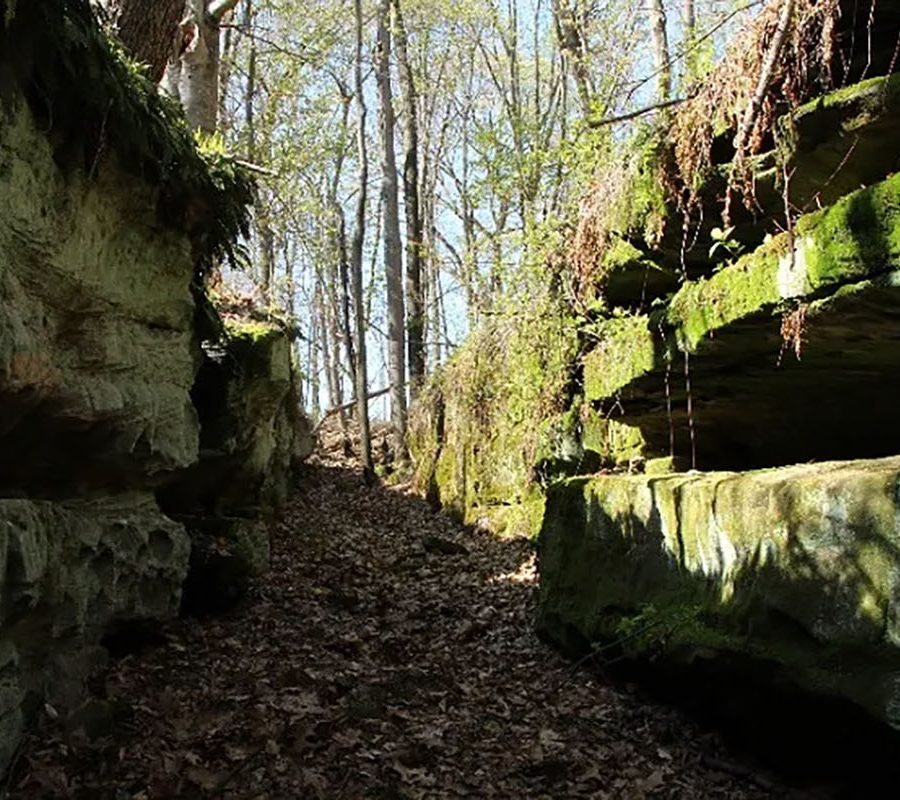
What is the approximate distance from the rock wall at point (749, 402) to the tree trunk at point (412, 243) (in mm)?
9116

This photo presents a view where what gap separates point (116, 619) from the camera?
5.57 m

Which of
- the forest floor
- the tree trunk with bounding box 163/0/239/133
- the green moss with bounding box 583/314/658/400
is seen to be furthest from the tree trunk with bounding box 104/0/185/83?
the forest floor

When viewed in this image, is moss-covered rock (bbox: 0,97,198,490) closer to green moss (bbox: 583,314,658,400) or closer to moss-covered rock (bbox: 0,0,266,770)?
moss-covered rock (bbox: 0,0,266,770)

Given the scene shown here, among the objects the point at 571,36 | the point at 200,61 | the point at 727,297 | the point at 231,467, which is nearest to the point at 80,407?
the point at 231,467

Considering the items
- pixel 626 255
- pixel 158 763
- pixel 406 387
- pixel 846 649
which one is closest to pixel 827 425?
pixel 626 255

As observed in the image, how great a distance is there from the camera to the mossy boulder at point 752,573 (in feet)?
11.5

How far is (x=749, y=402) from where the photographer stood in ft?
20.5

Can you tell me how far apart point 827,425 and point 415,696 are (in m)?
3.71

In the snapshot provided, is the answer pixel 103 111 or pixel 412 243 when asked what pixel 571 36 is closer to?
pixel 412 243

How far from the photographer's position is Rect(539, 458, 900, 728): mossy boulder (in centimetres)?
351

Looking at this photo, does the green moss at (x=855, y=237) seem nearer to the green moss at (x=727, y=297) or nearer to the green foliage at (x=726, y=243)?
the green moss at (x=727, y=297)

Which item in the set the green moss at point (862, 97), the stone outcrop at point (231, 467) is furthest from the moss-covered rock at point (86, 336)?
the green moss at point (862, 97)

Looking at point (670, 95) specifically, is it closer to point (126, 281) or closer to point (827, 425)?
point (827, 425)

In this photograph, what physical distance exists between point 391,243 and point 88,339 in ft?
41.4
